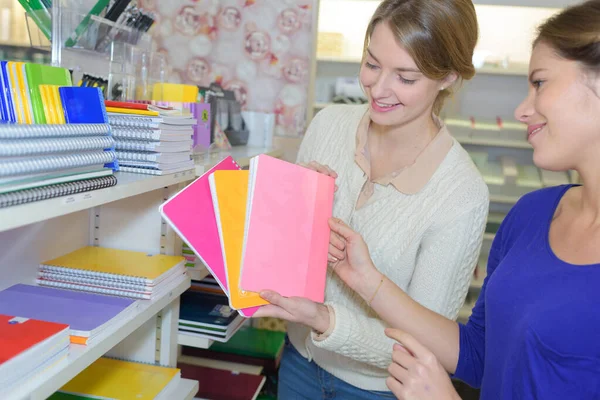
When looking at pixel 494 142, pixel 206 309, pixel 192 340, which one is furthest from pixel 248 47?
pixel 192 340

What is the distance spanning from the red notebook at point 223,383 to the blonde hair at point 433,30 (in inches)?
61.9

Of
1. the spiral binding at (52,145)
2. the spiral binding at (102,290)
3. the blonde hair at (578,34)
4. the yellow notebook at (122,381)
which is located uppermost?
the blonde hair at (578,34)

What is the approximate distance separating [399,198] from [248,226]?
18.2 inches

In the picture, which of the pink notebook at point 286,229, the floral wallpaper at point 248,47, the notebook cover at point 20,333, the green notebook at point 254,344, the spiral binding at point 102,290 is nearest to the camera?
the notebook cover at point 20,333

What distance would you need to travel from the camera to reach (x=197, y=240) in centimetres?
123

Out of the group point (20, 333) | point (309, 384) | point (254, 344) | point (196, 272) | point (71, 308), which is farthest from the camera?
point (254, 344)

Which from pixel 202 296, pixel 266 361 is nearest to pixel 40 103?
pixel 202 296

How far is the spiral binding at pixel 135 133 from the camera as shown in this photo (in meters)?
1.42

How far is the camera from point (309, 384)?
1.61 meters

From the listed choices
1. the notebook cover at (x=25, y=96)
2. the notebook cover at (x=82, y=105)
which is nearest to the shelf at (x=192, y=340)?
the notebook cover at (x=82, y=105)

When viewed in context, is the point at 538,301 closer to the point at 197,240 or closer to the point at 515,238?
the point at 515,238

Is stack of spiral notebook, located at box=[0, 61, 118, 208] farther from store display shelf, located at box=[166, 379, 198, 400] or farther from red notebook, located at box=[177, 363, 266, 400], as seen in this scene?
red notebook, located at box=[177, 363, 266, 400]

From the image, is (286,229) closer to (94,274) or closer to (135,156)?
(135,156)

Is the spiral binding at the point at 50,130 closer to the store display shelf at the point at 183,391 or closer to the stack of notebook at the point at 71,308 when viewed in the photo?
the stack of notebook at the point at 71,308
